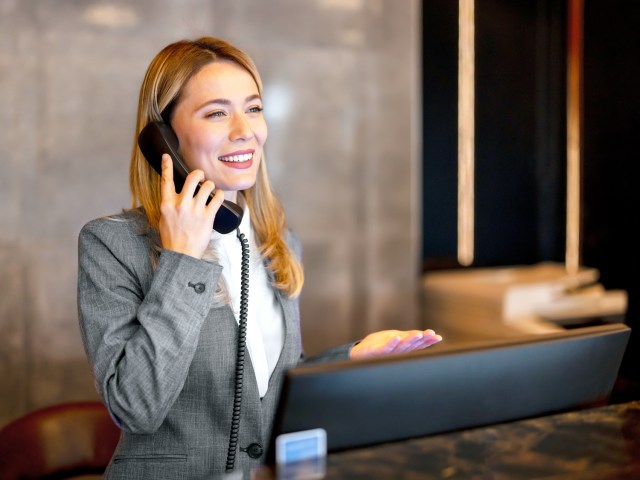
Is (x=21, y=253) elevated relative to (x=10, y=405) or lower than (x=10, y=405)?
elevated

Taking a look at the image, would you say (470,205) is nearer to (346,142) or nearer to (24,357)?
(346,142)

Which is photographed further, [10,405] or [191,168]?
[10,405]

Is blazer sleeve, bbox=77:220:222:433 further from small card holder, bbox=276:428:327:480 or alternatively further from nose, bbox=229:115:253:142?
small card holder, bbox=276:428:327:480

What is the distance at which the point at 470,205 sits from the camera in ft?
12.3

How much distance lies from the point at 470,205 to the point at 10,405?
2.29 m

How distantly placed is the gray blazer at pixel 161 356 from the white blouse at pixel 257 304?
3 centimetres

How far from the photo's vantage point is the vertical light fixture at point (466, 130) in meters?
3.66

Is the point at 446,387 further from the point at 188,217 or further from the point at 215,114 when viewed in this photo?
the point at 215,114

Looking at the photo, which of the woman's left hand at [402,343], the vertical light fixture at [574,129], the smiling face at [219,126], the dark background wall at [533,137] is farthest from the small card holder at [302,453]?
the vertical light fixture at [574,129]

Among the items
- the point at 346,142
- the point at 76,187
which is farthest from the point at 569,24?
the point at 76,187

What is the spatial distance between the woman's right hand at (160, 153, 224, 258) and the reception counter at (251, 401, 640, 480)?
0.59 meters

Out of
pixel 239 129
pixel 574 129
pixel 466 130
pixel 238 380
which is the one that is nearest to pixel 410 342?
pixel 238 380

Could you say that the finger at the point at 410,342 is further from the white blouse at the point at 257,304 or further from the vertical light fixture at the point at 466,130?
the vertical light fixture at the point at 466,130

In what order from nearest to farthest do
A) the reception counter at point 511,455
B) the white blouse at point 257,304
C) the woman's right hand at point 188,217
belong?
the reception counter at point 511,455
the woman's right hand at point 188,217
the white blouse at point 257,304
